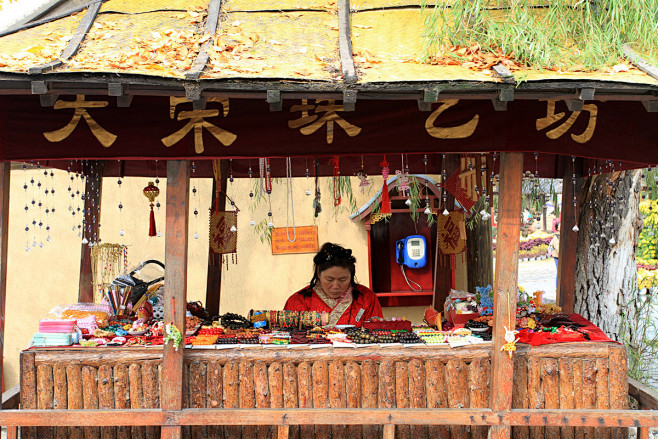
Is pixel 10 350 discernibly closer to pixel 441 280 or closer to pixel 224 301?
pixel 224 301

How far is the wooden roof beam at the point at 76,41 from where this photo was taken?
3.53 m

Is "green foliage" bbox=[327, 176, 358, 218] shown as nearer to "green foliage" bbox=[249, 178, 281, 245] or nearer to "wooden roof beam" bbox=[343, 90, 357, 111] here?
"green foliage" bbox=[249, 178, 281, 245]

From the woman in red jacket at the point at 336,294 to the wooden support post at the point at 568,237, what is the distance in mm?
2184

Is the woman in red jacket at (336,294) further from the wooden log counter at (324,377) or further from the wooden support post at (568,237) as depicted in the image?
the wooden support post at (568,237)

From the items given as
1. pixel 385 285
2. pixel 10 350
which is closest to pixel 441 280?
pixel 385 285

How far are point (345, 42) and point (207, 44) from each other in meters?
0.97

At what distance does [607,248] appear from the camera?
6836 mm

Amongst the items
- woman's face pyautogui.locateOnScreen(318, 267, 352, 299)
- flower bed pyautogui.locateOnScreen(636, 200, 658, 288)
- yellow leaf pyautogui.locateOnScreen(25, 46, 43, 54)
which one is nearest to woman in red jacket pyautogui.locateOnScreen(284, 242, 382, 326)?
woman's face pyautogui.locateOnScreen(318, 267, 352, 299)

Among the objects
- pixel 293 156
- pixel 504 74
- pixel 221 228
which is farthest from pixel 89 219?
pixel 504 74

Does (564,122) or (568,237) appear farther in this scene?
(568,237)

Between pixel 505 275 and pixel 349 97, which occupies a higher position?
pixel 349 97

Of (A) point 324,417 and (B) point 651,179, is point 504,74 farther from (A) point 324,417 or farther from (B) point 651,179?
(B) point 651,179

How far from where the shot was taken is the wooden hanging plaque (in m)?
9.86

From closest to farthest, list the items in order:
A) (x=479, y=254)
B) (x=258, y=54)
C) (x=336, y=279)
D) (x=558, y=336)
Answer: (x=258, y=54)
(x=558, y=336)
(x=336, y=279)
(x=479, y=254)
